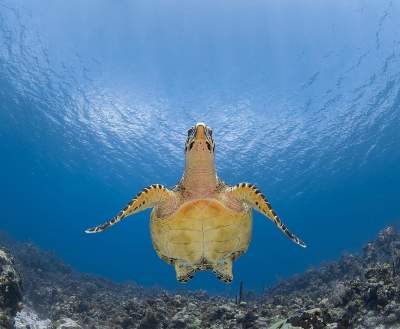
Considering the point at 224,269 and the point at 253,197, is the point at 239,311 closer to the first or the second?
the point at 224,269

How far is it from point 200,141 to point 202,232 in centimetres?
185

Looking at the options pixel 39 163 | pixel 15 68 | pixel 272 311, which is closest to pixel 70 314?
pixel 272 311

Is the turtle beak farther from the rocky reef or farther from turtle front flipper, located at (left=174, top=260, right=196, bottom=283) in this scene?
the rocky reef

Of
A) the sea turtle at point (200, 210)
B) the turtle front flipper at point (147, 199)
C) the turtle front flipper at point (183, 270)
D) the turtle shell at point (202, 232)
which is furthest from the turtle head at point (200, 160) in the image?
the turtle front flipper at point (183, 270)

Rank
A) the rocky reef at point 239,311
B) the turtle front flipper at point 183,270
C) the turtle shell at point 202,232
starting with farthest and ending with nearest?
the turtle front flipper at point 183,270 < the rocky reef at point 239,311 < the turtle shell at point 202,232

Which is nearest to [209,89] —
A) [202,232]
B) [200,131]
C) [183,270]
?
[183,270]

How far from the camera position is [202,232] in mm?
6883

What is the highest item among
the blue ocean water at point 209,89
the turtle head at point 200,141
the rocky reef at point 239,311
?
the blue ocean water at point 209,89

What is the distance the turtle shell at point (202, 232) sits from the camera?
6609 mm

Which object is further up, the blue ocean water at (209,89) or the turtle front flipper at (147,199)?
the blue ocean water at (209,89)

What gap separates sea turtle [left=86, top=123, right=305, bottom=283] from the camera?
244 inches

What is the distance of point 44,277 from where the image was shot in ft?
77.9

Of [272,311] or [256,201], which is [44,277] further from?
[256,201]

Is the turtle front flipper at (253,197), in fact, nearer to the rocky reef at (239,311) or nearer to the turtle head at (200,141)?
the turtle head at (200,141)
